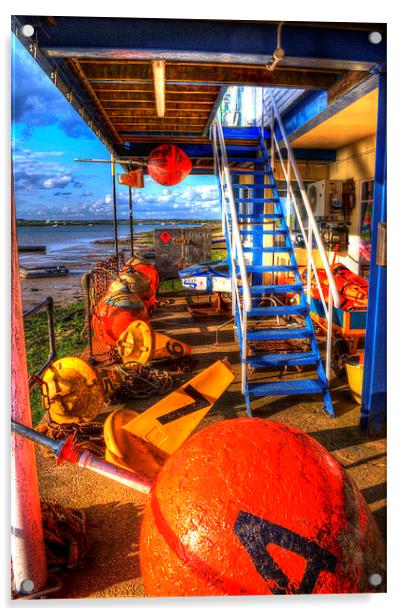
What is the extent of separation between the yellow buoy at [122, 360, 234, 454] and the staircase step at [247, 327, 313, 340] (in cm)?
121

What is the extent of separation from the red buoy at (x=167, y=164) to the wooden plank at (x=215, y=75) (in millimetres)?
2320

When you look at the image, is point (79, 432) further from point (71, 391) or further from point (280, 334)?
point (280, 334)

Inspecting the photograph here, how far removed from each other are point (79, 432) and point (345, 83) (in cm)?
369

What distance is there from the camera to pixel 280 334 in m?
4.22

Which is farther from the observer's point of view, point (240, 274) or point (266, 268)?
point (240, 274)

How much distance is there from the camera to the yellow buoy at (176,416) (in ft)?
8.57

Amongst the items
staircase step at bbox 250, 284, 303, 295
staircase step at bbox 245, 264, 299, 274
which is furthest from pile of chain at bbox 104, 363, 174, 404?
staircase step at bbox 245, 264, 299, 274

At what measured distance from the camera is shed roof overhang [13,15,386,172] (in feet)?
8.54

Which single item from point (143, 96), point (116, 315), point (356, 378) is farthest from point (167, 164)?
point (356, 378)

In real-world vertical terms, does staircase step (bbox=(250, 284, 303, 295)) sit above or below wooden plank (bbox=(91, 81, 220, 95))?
below

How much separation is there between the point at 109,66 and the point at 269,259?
10.6ft

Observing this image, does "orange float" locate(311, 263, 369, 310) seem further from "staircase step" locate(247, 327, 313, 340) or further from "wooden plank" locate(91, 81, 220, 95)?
"wooden plank" locate(91, 81, 220, 95)

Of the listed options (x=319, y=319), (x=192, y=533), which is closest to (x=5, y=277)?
(x=192, y=533)

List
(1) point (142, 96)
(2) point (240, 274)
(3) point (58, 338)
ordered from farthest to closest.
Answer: (3) point (58, 338) < (1) point (142, 96) < (2) point (240, 274)
